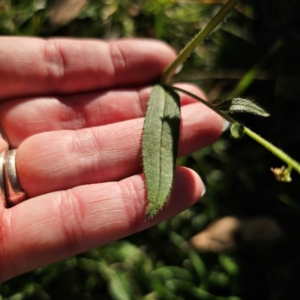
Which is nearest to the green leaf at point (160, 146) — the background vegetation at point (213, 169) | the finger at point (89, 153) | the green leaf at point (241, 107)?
the finger at point (89, 153)

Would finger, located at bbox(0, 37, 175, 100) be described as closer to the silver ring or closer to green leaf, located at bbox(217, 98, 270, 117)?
the silver ring

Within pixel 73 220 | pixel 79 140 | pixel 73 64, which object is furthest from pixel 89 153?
pixel 73 64

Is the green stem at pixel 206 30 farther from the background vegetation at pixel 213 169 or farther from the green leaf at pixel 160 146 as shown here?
the background vegetation at pixel 213 169

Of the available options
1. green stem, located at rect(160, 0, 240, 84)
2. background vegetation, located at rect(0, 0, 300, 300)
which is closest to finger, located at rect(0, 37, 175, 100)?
green stem, located at rect(160, 0, 240, 84)

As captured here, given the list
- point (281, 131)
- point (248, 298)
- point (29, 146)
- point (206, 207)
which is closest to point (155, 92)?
point (29, 146)

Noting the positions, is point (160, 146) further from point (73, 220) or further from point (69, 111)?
point (69, 111)

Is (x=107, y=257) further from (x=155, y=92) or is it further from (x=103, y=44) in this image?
(x=103, y=44)
